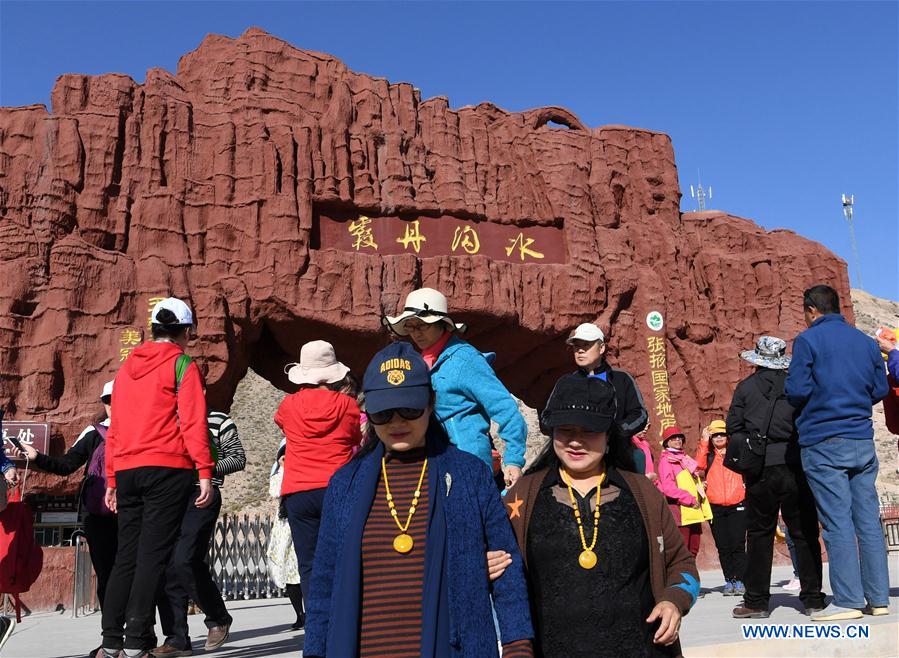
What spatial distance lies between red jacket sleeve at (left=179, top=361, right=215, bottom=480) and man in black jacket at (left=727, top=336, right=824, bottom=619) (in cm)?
304

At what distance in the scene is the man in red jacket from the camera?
4004 mm

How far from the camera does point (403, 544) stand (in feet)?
7.79

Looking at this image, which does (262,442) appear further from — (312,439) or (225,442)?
(312,439)

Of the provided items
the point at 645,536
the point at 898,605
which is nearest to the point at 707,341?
the point at 898,605

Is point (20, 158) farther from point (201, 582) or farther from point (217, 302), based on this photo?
point (201, 582)

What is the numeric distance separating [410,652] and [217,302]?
10.0 meters

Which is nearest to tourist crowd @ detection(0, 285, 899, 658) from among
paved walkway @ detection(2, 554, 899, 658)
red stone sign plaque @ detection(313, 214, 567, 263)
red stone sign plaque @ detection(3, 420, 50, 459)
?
paved walkway @ detection(2, 554, 899, 658)

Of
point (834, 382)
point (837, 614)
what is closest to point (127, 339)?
point (834, 382)

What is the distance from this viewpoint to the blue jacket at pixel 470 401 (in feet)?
11.9

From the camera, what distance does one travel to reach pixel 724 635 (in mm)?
4480

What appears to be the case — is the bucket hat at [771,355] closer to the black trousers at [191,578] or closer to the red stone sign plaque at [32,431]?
the black trousers at [191,578]

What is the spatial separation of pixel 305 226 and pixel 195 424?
8.53 m

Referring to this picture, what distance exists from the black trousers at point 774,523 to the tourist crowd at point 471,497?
0.01 metres

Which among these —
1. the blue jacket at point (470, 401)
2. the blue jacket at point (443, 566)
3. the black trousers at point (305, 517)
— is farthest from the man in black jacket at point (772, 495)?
the blue jacket at point (443, 566)
